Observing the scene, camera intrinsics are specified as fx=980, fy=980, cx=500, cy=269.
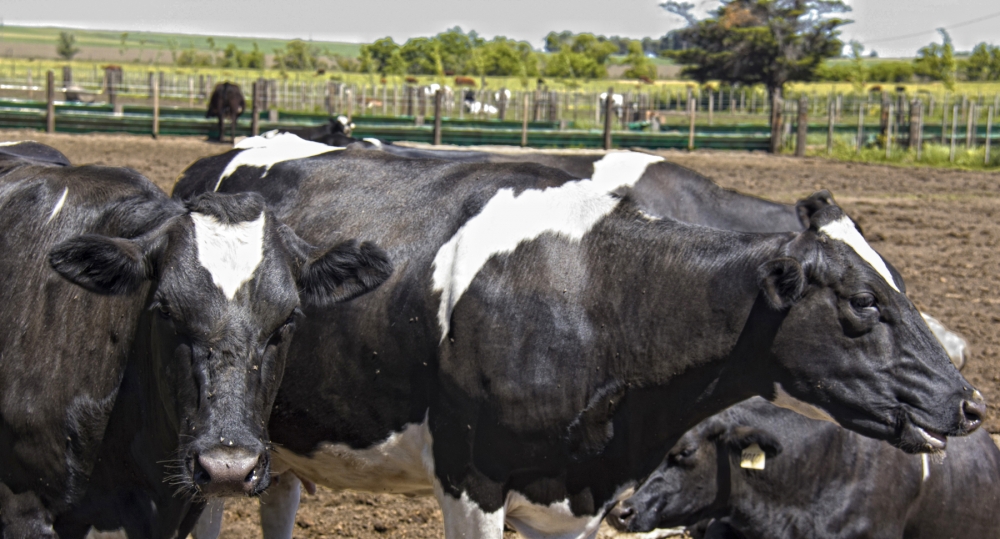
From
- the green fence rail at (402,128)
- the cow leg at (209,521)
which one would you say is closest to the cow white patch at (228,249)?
the cow leg at (209,521)

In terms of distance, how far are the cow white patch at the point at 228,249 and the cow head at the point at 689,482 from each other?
2375mm

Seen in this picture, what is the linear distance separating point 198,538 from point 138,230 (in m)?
1.48

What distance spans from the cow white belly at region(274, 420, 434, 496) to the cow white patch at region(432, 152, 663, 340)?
19.4 inches

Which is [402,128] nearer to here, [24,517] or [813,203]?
[813,203]

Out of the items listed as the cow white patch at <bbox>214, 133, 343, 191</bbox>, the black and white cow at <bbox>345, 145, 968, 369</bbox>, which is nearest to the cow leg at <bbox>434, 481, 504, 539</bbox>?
the cow white patch at <bbox>214, 133, 343, 191</bbox>

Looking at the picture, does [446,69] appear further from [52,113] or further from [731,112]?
[52,113]

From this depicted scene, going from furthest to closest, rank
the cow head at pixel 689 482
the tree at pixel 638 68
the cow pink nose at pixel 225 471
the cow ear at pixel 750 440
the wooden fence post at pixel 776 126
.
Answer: the tree at pixel 638 68 → the wooden fence post at pixel 776 126 → the cow head at pixel 689 482 → the cow ear at pixel 750 440 → the cow pink nose at pixel 225 471

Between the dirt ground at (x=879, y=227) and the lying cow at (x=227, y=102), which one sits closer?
the dirt ground at (x=879, y=227)

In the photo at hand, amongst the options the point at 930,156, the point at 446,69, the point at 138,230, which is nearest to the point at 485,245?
the point at 138,230

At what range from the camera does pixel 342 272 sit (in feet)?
11.3

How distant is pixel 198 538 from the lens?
4.19 m

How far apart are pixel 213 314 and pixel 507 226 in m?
1.31

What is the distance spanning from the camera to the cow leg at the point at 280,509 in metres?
4.87

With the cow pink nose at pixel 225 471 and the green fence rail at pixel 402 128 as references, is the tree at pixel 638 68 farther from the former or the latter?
the cow pink nose at pixel 225 471
